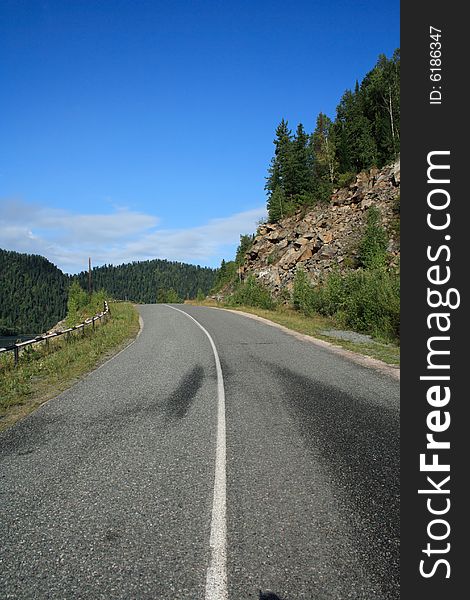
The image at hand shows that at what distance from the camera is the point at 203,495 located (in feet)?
12.2

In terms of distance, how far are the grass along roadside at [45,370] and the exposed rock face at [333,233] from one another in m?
22.3

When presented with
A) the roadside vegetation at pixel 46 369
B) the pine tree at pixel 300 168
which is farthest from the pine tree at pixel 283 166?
the roadside vegetation at pixel 46 369

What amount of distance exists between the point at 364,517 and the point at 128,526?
2.11 metres

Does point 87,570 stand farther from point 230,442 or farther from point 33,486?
point 230,442

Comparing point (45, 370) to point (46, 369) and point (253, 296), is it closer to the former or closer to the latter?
point (46, 369)

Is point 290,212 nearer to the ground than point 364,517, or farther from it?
farther from it

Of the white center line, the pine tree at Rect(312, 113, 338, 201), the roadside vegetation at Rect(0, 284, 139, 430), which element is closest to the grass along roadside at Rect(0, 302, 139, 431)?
the roadside vegetation at Rect(0, 284, 139, 430)

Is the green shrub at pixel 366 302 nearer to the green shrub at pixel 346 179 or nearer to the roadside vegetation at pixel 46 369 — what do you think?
the roadside vegetation at pixel 46 369

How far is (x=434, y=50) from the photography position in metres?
5.81

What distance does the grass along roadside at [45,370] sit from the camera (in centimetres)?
737

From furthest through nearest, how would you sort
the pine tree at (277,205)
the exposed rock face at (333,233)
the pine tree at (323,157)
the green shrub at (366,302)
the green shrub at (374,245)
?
the pine tree at (277,205) < the pine tree at (323,157) < the exposed rock face at (333,233) < the green shrub at (374,245) < the green shrub at (366,302)

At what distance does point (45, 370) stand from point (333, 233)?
32.4 m

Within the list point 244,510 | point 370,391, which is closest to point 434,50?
point 370,391

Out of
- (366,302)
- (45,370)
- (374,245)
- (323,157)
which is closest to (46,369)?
(45,370)
